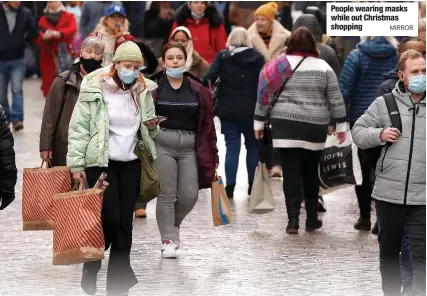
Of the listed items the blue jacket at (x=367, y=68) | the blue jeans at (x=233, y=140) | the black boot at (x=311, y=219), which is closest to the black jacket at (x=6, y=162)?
the black boot at (x=311, y=219)

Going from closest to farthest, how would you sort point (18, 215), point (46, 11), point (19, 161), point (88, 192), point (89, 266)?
point (88, 192) → point (89, 266) → point (18, 215) → point (19, 161) → point (46, 11)

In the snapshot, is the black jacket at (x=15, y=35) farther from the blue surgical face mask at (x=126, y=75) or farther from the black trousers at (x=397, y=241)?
the black trousers at (x=397, y=241)

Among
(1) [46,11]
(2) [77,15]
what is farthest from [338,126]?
(2) [77,15]

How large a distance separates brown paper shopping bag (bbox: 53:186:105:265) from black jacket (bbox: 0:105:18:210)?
13.7 inches

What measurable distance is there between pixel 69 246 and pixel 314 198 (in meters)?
4.01

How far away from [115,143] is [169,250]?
6.33ft

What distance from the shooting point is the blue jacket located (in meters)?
12.7

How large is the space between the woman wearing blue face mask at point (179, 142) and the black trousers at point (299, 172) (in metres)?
1.23

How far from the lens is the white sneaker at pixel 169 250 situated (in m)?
11.2

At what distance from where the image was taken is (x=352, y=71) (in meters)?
12.7

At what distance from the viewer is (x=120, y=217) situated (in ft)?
31.2

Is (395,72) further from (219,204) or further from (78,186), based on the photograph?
(78,186)

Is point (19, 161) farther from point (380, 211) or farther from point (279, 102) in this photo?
point (380, 211)

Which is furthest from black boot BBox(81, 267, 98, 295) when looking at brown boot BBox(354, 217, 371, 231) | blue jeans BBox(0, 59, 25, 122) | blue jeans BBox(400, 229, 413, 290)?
blue jeans BBox(0, 59, 25, 122)
